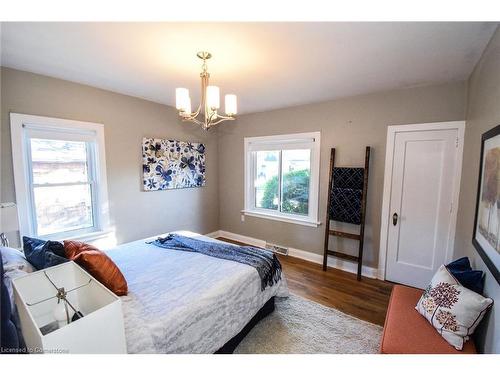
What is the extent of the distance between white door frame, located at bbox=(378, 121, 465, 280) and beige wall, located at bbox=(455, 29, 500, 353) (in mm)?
104

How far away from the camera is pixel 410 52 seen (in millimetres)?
1769

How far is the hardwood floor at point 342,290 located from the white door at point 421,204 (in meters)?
Answer: 0.37

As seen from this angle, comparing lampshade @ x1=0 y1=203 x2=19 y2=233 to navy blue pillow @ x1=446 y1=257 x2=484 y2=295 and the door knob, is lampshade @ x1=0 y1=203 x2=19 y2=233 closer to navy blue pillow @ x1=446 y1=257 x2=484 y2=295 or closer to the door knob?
navy blue pillow @ x1=446 y1=257 x2=484 y2=295

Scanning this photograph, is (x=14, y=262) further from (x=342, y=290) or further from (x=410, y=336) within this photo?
(x=342, y=290)

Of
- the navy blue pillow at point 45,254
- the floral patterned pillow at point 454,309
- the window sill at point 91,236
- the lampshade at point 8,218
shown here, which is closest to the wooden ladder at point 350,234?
the floral patterned pillow at point 454,309

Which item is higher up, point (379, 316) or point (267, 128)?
point (267, 128)

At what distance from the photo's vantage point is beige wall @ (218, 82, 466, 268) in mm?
2438

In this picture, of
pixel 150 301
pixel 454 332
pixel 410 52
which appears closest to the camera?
pixel 454 332

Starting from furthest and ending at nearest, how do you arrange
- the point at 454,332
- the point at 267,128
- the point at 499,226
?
the point at 267,128 < the point at 454,332 < the point at 499,226

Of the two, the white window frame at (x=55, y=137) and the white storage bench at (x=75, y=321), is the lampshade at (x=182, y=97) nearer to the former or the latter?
the white storage bench at (x=75, y=321)

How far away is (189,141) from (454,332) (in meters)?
3.70
